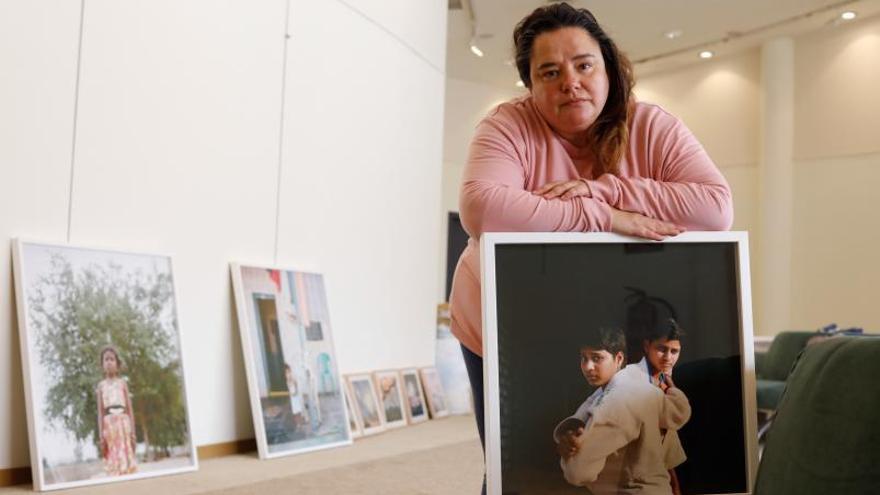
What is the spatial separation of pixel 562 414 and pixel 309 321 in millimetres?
4116

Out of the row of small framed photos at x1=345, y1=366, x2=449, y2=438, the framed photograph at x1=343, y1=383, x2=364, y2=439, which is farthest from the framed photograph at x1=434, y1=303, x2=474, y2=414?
the framed photograph at x1=343, y1=383, x2=364, y2=439

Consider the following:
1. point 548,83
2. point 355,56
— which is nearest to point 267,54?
point 355,56

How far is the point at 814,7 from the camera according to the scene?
942 cm

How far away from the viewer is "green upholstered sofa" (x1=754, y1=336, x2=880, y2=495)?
1.38 m

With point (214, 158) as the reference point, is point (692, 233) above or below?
below

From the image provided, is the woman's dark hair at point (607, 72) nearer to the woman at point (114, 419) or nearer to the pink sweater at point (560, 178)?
the pink sweater at point (560, 178)

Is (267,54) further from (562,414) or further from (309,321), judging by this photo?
(562,414)

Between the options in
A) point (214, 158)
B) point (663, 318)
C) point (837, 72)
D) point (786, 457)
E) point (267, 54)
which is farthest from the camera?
point (837, 72)

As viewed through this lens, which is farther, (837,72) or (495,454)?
(837,72)

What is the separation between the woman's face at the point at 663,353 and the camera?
164cm

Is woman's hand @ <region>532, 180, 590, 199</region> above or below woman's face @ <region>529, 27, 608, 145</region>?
below

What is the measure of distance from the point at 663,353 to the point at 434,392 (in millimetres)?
5795

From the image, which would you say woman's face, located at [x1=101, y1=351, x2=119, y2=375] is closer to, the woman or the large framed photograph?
the woman

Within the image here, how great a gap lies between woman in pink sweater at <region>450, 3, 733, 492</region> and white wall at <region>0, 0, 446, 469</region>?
2768 millimetres
